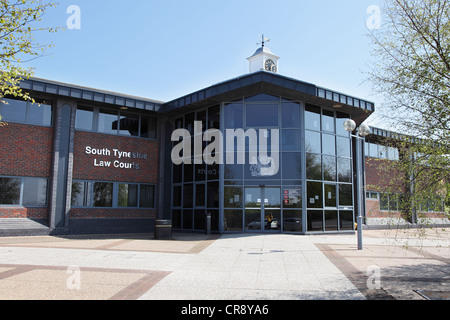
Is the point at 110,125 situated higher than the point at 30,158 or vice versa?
the point at 110,125

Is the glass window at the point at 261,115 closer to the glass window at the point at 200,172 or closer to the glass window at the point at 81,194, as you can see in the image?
the glass window at the point at 200,172

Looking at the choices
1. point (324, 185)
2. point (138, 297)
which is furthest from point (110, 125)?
point (138, 297)

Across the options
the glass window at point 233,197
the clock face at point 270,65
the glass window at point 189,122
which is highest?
the clock face at point 270,65

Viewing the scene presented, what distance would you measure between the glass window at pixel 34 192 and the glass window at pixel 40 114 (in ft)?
9.03

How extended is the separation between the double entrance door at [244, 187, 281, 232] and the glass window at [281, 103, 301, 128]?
10.6 feet

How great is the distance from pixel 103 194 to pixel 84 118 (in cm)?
407

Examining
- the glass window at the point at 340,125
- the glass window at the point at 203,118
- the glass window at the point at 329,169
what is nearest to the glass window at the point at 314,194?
the glass window at the point at 329,169

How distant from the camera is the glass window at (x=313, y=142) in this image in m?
17.4

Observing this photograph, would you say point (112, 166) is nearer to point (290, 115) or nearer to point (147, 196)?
point (147, 196)

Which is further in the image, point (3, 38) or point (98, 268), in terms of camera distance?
point (98, 268)

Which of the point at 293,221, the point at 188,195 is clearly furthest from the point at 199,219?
the point at 293,221
